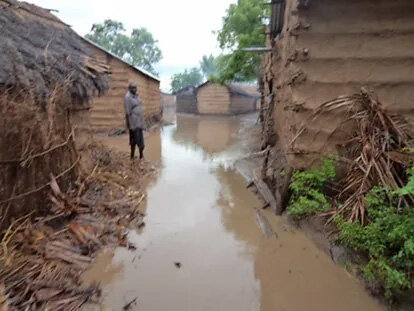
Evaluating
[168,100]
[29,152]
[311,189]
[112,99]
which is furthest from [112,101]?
[168,100]

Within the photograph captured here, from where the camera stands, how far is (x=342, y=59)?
194 inches

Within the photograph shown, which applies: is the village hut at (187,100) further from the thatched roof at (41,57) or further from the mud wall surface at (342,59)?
the mud wall surface at (342,59)

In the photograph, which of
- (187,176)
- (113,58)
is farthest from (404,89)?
(113,58)

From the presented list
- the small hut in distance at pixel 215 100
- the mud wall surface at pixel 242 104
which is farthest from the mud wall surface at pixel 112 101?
the mud wall surface at pixel 242 104

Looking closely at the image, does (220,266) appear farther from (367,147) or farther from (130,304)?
(367,147)

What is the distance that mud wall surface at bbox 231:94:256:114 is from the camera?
26.5m

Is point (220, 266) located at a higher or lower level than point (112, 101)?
lower

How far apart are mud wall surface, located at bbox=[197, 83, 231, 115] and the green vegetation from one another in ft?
72.6

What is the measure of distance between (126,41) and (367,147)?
35192mm

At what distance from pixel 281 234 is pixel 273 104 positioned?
4197 millimetres

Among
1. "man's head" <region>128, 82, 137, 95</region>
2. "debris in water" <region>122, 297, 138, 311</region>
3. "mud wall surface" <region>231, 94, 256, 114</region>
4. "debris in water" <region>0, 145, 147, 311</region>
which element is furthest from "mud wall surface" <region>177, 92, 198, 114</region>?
"debris in water" <region>122, 297, 138, 311</region>

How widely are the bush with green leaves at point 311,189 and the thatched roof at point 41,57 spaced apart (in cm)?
392

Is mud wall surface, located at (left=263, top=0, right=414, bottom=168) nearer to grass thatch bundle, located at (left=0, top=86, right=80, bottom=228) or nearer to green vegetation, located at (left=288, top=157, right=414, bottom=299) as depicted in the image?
green vegetation, located at (left=288, top=157, right=414, bottom=299)

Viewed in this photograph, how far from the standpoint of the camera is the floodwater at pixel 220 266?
316 cm
